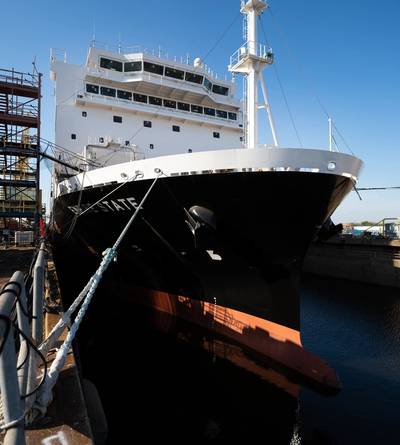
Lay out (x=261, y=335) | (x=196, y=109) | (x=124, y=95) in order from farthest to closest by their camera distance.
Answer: (x=196, y=109)
(x=124, y=95)
(x=261, y=335)

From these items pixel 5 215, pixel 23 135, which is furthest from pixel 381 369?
pixel 23 135

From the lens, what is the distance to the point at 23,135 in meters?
18.3

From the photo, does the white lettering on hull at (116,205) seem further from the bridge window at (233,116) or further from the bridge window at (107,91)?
the bridge window at (233,116)

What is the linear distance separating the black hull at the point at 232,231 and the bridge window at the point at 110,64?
8154 mm

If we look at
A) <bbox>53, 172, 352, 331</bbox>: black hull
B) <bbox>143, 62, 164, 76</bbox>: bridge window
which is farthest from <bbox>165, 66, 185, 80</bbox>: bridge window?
<bbox>53, 172, 352, 331</bbox>: black hull

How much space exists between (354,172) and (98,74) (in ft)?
37.2

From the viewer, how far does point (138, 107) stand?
14.2 meters

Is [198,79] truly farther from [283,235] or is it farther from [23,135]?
[283,235]

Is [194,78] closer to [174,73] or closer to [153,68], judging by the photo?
[174,73]

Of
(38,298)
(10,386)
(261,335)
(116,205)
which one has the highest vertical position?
(116,205)

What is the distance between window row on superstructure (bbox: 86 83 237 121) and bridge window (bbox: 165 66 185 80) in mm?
1305

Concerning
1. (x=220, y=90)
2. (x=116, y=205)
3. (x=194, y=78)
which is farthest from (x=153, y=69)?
(x=116, y=205)

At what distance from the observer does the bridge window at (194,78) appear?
15898mm

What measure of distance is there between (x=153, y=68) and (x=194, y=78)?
205 centimetres
